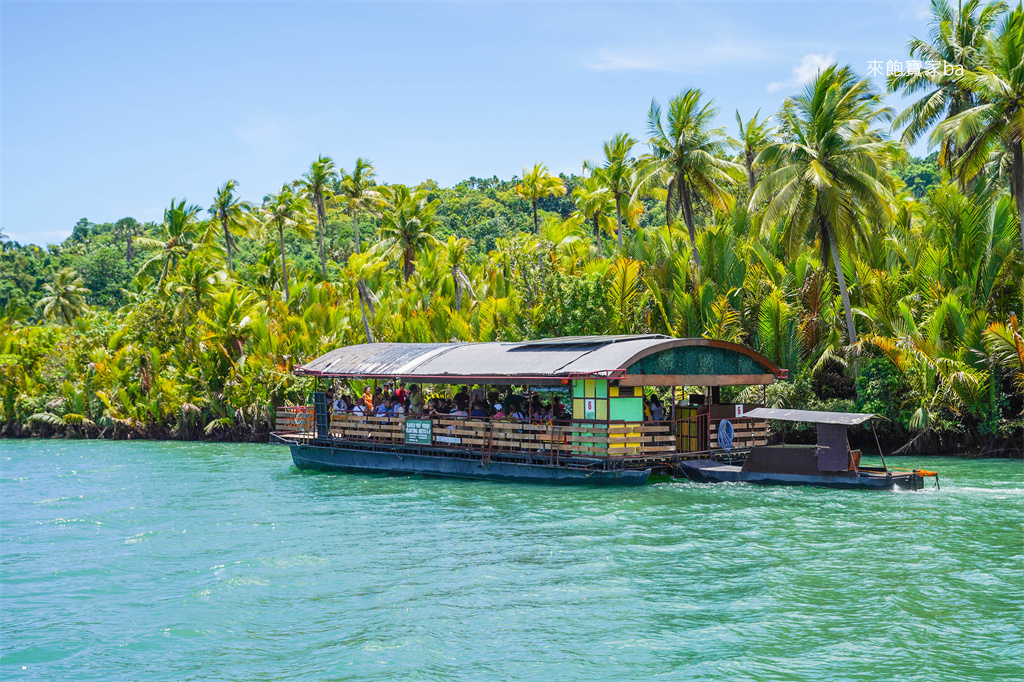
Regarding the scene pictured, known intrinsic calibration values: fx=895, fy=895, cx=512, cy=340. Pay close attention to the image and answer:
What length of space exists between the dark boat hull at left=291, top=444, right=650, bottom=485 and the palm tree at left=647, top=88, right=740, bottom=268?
43.7 feet

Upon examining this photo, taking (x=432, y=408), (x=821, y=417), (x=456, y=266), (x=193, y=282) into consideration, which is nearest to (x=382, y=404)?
(x=432, y=408)

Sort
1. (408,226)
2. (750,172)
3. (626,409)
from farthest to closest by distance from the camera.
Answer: (408,226), (750,172), (626,409)

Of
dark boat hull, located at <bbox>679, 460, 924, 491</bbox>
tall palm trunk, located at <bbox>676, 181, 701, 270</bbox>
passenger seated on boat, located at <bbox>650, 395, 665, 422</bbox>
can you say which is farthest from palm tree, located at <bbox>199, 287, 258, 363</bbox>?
dark boat hull, located at <bbox>679, 460, 924, 491</bbox>

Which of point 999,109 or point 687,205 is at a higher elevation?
point 999,109

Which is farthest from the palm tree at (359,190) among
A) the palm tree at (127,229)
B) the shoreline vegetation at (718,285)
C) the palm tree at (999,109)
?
the palm tree at (127,229)

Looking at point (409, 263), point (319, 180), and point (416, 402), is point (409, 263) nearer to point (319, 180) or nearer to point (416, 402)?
point (319, 180)

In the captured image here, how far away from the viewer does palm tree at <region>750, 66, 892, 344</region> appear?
2662cm

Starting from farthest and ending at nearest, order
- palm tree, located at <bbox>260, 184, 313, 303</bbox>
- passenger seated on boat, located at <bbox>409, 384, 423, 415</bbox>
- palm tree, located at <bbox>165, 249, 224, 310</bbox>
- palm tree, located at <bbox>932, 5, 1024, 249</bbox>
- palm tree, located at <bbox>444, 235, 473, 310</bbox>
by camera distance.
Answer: palm tree, located at <bbox>260, 184, 313, 303</bbox>, palm tree, located at <bbox>165, 249, 224, 310</bbox>, palm tree, located at <bbox>444, 235, 473, 310</bbox>, passenger seated on boat, located at <bbox>409, 384, 423, 415</bbox>, palm tree, located at <bbox>932, 5, 1024, 249</bbox>

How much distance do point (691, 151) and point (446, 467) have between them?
16082 millimetres

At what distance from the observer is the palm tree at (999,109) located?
23.0m

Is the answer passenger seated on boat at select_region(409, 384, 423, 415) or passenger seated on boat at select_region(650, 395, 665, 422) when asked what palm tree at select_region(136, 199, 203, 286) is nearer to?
passenger seated on boat at select_region(409, 384, 423, 415)

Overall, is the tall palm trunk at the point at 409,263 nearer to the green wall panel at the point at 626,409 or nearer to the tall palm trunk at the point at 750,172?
the tall palm trunk at the point at 750,172

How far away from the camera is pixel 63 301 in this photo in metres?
58.3

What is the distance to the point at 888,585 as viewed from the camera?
11.6m
